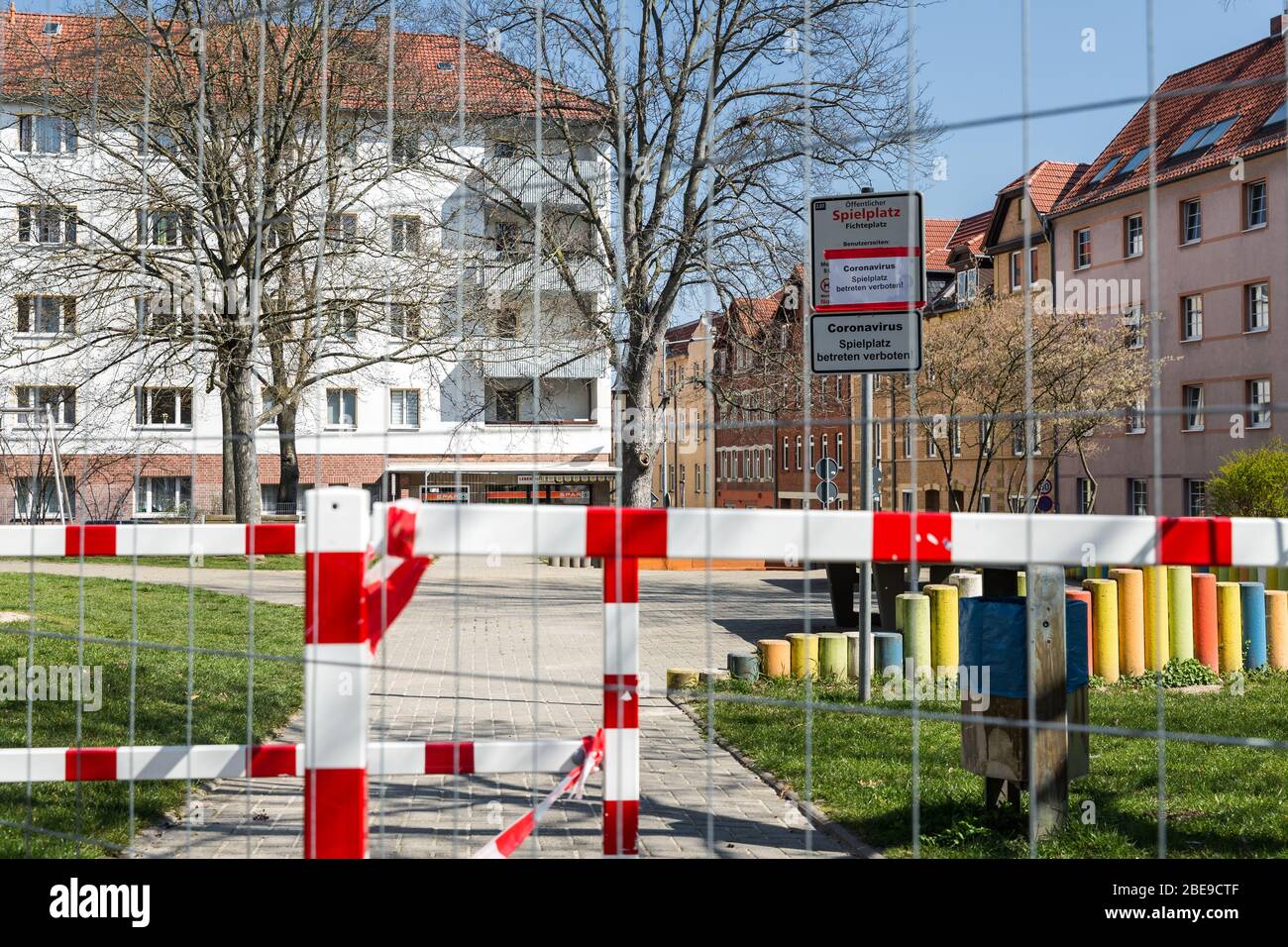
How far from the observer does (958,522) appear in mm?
2941

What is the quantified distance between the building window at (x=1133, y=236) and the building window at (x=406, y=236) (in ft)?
14.3

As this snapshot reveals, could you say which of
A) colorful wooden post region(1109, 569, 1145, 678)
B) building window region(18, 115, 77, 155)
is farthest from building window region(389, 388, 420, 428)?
colorful wooden post region(1109, 569, 1145, 678)

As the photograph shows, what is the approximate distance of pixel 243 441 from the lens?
684 cm

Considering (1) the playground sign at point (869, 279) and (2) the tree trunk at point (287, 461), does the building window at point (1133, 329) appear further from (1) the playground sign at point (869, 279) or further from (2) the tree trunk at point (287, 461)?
(2) the tree trunk at point (287, 461)

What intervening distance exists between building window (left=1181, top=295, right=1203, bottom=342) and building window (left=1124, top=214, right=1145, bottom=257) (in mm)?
397

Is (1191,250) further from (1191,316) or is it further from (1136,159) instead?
(1136,159)

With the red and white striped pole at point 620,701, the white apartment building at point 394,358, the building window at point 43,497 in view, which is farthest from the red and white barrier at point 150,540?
the building window at point 43,497

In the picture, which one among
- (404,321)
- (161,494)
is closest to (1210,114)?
(161,494)

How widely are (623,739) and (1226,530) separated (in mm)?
1536

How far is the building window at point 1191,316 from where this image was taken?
14.8 feet

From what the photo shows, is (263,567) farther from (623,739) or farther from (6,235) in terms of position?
(6,235)

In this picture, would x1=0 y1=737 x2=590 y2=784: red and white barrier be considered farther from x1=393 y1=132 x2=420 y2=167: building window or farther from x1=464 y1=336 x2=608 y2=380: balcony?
x1=393 y1=132 x2=420 y2=167: building window
